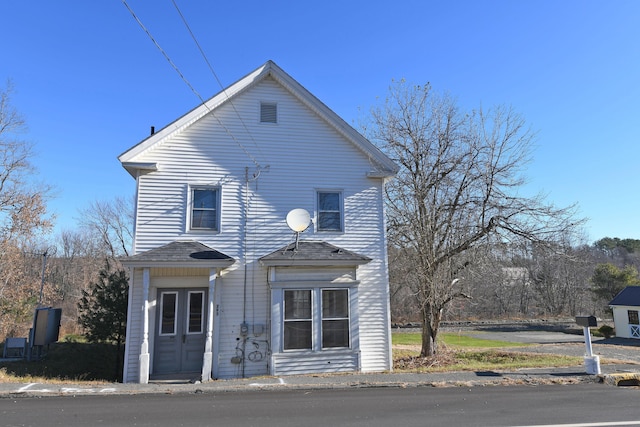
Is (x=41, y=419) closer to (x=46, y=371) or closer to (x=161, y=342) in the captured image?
(x=161, y=342)

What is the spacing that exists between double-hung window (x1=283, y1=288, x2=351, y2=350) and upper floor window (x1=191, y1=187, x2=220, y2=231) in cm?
310

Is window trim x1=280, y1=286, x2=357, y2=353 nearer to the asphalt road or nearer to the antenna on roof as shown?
the antenna on roof

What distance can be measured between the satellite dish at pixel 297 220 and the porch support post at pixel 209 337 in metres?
2.54

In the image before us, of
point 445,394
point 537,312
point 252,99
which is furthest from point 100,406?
point 537,312

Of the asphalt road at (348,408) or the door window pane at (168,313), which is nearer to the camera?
the asphalt road at (348,408)

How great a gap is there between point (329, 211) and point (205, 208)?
3.88 meters

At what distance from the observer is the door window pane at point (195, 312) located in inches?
450

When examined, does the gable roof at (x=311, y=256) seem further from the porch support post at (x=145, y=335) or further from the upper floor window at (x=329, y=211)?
the porch support post at (x=145, y=335)

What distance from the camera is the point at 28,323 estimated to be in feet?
69.9

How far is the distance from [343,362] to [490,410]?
16.1ft

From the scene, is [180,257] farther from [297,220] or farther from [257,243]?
[297,220]

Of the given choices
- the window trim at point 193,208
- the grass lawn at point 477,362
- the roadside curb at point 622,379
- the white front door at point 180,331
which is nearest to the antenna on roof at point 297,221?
the window trim at point 193,208

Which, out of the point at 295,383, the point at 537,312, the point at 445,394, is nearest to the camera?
the point at 445,394

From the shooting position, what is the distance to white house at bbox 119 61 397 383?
11062mm
